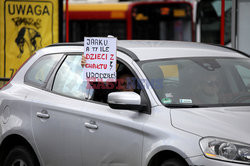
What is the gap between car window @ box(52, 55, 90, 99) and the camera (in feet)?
18.9

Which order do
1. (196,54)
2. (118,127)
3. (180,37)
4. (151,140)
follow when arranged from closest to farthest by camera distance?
(151,140) → (118,127) → (196,54) → (180,37)

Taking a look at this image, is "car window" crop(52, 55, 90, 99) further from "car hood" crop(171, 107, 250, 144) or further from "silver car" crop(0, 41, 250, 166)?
"car hood" crop(171, 107, 250, 144)

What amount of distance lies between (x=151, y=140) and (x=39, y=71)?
7.12 feet

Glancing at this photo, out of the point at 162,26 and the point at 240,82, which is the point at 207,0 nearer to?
the point at 162,26

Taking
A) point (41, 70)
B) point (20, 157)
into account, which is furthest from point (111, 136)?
point (41, 70)

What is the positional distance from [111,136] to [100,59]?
100 cm

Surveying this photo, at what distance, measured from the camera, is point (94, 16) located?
21.4m

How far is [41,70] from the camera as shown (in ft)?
21.1

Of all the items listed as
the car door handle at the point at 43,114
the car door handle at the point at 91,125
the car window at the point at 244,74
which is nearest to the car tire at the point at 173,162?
the car door handle at the point at 91,125

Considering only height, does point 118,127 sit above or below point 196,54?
below

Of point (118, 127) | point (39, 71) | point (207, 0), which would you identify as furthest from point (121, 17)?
point (118, 127)

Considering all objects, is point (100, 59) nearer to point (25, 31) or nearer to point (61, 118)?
point (61, 118)

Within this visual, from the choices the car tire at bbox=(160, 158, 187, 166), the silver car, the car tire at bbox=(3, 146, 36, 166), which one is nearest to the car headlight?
the silver car

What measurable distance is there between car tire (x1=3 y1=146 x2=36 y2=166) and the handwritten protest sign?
1.00 meters
